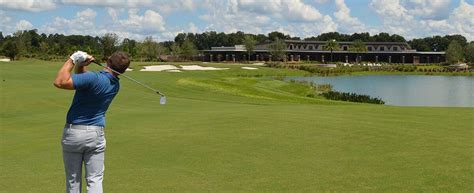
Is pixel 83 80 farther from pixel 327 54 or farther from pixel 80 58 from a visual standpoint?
pixel 327 54

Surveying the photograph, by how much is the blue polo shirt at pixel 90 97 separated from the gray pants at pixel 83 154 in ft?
0.34

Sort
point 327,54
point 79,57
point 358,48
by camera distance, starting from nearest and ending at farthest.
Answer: point 79,57 → point 358,48 → point 327,54

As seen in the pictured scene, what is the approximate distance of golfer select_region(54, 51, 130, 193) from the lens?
6742mm

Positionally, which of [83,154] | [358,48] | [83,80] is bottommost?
[83,154]

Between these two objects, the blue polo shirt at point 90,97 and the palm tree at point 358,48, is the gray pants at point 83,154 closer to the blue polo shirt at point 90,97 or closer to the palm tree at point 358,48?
the blue polo shirt at point 90,97

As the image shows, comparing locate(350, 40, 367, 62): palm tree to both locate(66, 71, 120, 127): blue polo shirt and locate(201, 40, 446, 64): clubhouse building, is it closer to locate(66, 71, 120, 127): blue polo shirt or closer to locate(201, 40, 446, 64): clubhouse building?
locate(201, 40, 446, 64): clubhouse building

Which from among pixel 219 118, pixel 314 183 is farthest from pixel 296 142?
pixel 219 118

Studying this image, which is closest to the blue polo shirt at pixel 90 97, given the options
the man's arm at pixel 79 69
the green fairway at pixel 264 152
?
the man's arm at pixel 79 69

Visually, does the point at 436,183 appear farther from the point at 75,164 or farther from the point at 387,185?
the point at 75,164

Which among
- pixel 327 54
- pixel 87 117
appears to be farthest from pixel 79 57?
pixel 327 54

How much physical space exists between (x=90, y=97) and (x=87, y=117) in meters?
0.27

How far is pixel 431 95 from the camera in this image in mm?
51438

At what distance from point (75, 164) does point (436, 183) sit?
5.89 m

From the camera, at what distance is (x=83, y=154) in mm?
7043
